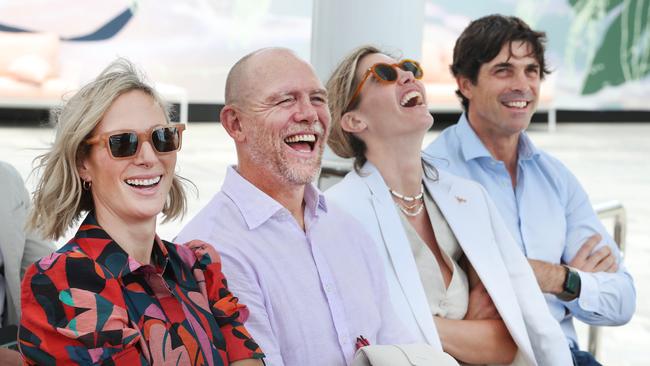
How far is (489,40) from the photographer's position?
333 centimetres

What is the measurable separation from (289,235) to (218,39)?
11.5 m

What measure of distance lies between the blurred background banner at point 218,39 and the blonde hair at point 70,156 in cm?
942

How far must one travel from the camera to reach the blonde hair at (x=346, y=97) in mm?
2770

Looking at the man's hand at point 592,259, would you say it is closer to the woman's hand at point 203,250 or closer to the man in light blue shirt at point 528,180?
the man in light blue shirt at point 528,180

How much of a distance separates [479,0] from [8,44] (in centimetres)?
738

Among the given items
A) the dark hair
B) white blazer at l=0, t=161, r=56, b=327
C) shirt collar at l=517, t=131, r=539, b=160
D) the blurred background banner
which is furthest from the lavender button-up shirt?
the blurred background banner

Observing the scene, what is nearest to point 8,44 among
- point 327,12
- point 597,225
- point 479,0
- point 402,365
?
point 479,0

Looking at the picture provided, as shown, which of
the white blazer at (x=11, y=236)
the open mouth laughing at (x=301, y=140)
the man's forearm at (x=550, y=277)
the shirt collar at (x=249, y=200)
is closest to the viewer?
the shirt collar at (x=249, y=200)

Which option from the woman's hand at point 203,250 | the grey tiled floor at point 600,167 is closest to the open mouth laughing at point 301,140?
the woman's hand at point 203,250

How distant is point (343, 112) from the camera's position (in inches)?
110

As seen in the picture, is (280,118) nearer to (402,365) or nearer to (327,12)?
(402,365)

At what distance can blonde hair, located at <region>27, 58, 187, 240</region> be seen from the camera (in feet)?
5.74

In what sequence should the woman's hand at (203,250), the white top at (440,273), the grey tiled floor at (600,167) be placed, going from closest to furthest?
→ the woman's hand at (203,250)
the white top at (440,273)
the grey tiled floor at (600,167)

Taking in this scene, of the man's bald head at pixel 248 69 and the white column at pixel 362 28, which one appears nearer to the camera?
the man's bald head at pixel 248 69
